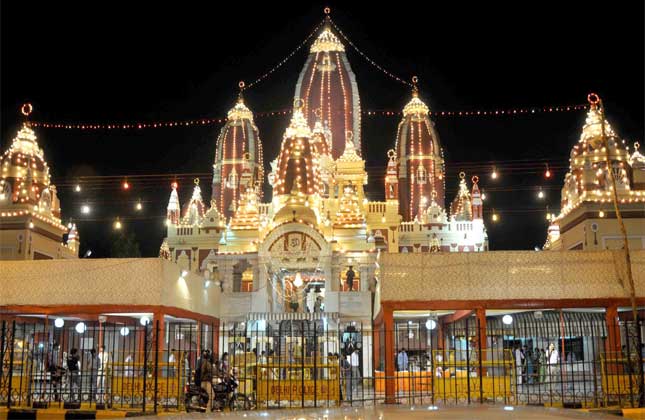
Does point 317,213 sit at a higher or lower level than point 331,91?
lower

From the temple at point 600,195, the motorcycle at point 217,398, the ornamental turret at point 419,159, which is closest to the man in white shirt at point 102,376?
the motorcycle at point 217,398

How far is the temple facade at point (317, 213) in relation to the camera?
36.5 metres

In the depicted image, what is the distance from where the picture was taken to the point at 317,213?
41.4 metres

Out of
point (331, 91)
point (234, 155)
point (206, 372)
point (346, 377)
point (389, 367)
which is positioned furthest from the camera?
point (331, 91)

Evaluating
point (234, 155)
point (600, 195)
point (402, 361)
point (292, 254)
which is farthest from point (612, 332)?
point (234, 155)

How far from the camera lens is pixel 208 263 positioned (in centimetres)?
3997

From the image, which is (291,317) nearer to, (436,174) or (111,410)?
(111,410)

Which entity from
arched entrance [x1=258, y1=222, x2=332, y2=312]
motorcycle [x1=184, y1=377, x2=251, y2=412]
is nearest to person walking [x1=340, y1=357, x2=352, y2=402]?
motorcycle [x1=184, y1=377, x2=251, y2=412]

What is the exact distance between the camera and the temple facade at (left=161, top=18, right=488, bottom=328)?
3653 centimetres

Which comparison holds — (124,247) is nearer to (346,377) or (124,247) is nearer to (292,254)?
(292,254)

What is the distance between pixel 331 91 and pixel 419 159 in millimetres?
10140

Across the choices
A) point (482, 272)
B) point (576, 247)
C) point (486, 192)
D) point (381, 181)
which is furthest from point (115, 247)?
point (482, 272)

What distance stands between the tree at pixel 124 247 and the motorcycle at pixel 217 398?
4263cm

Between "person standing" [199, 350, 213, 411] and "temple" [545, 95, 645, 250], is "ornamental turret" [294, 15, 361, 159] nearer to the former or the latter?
"temple" [545, 95, 645, 250]
